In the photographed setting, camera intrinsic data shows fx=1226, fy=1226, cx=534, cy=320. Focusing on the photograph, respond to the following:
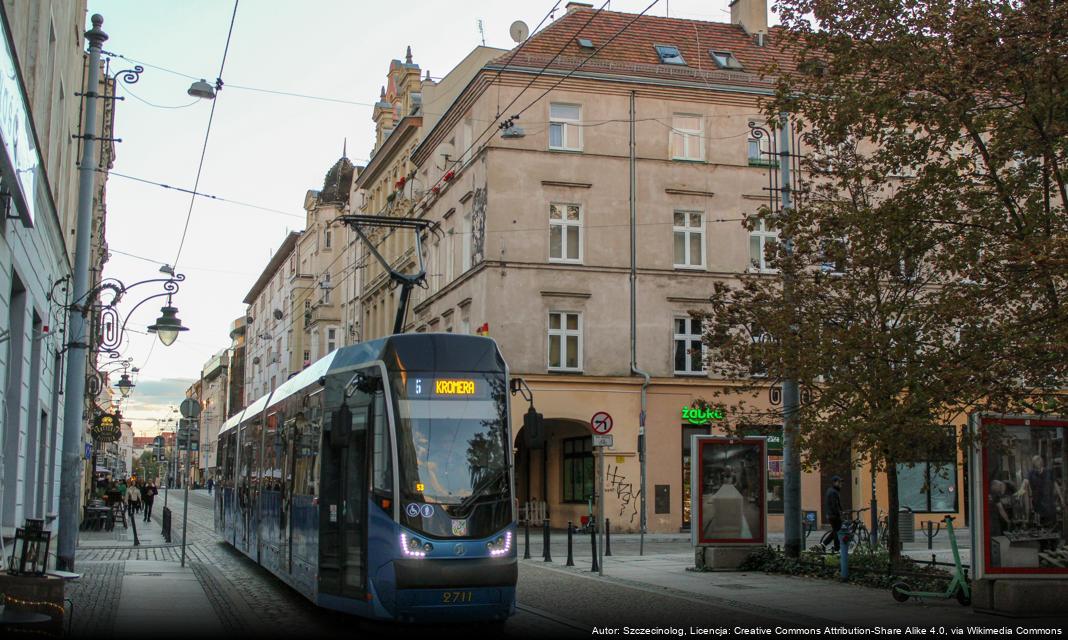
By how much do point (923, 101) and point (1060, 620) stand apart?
21.6 ft

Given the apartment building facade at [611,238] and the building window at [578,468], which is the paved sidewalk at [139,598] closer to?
the apartment building facade at [611,238]

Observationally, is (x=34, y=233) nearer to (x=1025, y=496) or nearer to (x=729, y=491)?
(x=729, y=491)

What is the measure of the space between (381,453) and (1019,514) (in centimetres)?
798

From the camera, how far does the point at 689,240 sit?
130 feet

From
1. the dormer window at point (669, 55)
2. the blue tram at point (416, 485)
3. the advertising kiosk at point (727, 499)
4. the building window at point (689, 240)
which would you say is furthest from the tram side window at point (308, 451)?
the dormer window at point (669, 55)

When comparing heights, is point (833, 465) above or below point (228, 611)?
above

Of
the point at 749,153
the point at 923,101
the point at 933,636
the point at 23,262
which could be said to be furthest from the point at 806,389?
the point at 749,153

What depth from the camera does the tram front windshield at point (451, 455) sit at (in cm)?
1255

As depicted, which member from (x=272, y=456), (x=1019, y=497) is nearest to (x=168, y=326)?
(x=272, y=456)

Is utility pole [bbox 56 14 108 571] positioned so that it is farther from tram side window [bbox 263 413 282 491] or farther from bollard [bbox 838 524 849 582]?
bollard [bbox 838 524 849 582]

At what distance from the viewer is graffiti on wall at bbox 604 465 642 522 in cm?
3741

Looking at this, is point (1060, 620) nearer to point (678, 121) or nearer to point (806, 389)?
point (806, 389)

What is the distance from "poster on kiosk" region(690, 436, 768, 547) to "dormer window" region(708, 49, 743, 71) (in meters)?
21.6

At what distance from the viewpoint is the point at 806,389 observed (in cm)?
1892
